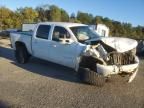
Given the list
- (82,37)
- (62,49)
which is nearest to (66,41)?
(62,49)

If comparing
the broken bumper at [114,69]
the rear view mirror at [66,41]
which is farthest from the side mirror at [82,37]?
the broken bumper at [114,69]

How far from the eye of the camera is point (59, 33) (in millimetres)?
11695

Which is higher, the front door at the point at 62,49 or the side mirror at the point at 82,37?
the side mirror at the point at 82,37

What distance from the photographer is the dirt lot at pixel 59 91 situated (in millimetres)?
7766

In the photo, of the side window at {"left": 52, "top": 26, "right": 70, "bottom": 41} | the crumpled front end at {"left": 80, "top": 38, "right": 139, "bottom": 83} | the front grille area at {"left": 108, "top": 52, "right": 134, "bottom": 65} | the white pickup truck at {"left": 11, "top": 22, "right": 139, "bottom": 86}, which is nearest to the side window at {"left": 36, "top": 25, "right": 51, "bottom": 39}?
the white pickup truck at {"left": 11, "top": 22, "right": 139, "bottom": 86}

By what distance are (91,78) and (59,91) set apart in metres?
1.12

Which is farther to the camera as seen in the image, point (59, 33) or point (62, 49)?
point (59, 33)

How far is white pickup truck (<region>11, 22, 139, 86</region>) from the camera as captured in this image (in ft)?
31.3

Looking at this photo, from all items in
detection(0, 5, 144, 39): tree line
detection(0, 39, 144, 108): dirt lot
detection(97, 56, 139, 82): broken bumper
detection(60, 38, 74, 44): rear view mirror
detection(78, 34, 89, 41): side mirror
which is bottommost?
detection(0, 5, 144, 39): tree line

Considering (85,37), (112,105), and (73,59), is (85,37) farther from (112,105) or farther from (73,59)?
(112,105)

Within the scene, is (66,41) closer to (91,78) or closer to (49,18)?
(91,78)

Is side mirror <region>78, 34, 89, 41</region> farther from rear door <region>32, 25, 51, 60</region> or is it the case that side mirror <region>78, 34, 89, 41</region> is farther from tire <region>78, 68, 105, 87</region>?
tire <region>78, 68, 105, 87</region>

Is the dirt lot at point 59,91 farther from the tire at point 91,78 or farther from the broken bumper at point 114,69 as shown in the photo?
the broken bumper at point 114,69

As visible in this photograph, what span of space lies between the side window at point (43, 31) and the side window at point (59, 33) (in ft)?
1.53
